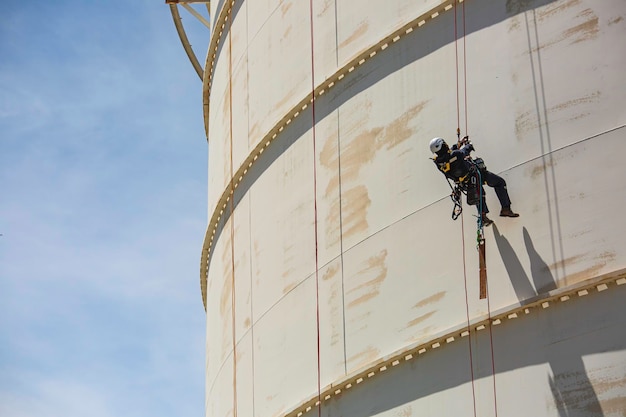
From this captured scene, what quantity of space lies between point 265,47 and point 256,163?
4.52 feet

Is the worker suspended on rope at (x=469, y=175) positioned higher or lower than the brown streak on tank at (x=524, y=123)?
lower

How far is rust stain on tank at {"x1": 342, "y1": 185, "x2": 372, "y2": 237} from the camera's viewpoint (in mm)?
12414

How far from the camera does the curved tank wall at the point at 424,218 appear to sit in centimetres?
1045

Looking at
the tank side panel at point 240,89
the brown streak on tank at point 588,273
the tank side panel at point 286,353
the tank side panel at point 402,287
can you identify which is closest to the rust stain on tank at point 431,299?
the tank side panel at point 402,287

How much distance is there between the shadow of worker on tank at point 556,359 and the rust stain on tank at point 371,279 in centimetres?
136

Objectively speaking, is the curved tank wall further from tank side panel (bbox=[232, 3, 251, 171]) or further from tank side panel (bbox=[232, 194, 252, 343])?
tank side panel (bbox=[232, 3, 251, 171])

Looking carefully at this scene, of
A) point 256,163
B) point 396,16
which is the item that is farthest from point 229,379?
point 396,16

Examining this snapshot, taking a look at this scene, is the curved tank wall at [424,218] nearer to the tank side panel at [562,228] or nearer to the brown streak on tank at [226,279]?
the tank side panel at [562,228]

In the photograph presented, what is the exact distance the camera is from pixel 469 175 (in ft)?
36.0

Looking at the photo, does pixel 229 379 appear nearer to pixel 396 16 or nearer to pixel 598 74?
pixel 396 16

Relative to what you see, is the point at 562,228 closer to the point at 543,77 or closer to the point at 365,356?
the point at 543,77

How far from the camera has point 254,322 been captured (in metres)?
14.1

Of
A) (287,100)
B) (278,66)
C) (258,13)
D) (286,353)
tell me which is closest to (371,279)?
(286,353)

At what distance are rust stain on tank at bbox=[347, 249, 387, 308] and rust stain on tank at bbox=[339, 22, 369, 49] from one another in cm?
241
